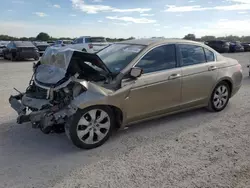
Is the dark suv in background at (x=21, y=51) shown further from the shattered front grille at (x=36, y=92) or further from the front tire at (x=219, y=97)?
the front tire at (x=219, y=97)

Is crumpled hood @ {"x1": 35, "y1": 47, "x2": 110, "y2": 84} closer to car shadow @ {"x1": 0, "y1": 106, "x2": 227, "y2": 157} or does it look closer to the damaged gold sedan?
the damaged gold sedan

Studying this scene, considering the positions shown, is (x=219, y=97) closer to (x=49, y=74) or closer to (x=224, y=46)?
(x=49, y=74)

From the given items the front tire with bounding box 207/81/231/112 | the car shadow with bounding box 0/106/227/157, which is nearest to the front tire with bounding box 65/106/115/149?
the car shadow with bounding box 0/106/227/157

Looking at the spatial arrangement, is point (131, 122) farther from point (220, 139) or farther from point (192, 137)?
point (220, 139)

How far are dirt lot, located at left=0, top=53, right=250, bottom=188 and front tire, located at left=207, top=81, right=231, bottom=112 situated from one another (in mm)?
497

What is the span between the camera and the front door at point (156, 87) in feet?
14.3

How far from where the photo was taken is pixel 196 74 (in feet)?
16.9

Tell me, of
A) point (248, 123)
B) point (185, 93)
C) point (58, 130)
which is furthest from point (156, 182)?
point (248, 123)

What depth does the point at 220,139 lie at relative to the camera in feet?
14.3

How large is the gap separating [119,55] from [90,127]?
5.19ft

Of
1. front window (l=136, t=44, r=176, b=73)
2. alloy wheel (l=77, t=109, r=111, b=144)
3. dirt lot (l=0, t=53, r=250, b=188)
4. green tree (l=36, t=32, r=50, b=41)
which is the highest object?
green tree (l=36, t=32, r=50, b=41)

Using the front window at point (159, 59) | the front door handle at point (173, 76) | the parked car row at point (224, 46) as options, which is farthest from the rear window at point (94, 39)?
the parked car row at point (224, 46)

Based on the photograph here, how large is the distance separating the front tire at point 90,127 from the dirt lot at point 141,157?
0.15 m

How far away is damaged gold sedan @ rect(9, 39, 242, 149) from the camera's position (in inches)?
153
